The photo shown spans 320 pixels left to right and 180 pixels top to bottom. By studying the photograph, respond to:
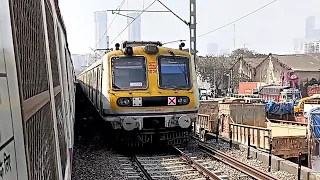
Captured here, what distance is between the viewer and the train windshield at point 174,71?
11.1 m

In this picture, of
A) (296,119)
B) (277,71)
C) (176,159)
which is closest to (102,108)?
(176,159)

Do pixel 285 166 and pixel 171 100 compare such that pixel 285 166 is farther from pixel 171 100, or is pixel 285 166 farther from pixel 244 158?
pixel 171 100

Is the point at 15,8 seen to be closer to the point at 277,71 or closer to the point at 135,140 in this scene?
the point at 135,140

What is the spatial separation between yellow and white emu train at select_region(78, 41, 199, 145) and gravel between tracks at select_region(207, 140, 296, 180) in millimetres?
1515

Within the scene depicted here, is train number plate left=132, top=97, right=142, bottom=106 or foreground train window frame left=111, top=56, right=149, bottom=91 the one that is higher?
foreground train window frame left=111, top=56, right=149, bottom=91

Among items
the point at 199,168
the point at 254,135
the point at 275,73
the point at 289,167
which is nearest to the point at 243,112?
the point at 254,135

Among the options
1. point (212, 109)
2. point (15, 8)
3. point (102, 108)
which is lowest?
point (212, 109)

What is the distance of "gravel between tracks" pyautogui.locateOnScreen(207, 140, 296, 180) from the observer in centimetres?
870

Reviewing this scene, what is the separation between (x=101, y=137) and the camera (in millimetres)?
14797

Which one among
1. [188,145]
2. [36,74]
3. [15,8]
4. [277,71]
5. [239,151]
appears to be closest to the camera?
[15,8]

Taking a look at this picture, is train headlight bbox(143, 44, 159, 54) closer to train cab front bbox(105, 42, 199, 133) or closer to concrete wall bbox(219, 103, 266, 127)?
train cab front bbox(105, 42, 199, 133)

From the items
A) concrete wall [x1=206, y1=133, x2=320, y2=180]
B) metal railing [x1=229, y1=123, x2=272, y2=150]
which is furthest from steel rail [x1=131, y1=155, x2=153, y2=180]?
metal railing [x1=229, y1=123, x2=272, y2=150]

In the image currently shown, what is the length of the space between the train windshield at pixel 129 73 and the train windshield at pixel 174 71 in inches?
20.2

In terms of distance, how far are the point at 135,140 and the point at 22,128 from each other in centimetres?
984
